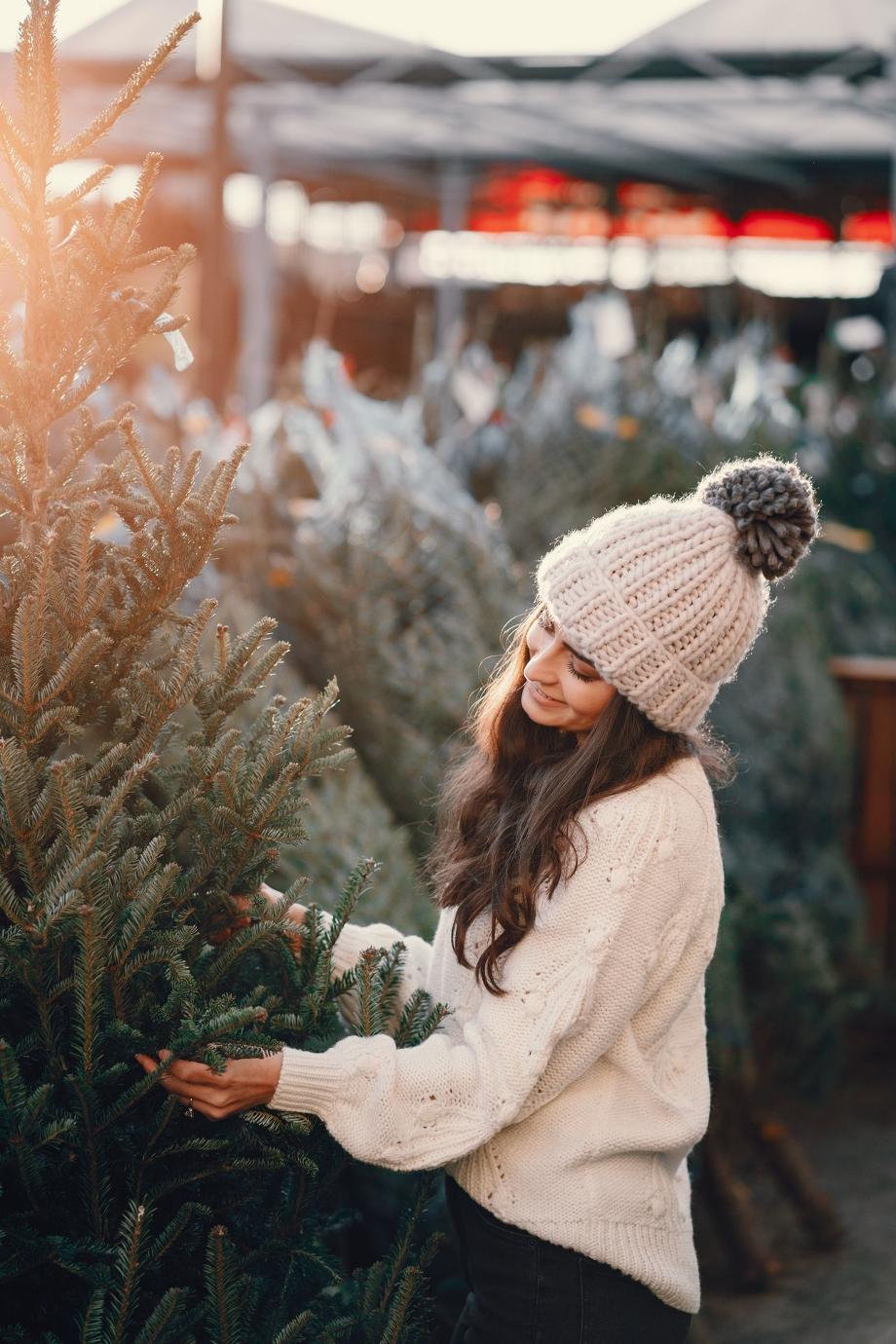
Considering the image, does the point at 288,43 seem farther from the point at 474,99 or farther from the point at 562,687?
the point at 562,687

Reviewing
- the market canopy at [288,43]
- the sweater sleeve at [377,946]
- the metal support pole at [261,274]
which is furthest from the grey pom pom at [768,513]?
the market canopy at [288,43]

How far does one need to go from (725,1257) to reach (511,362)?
48.5 ft

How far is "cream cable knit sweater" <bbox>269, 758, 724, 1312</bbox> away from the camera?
5.52ft

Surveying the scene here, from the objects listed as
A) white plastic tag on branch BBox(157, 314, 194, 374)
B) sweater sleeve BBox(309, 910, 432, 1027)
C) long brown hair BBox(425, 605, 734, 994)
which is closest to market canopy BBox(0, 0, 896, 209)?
white plastic tag on branch BBox(157, 314, 194, 374)

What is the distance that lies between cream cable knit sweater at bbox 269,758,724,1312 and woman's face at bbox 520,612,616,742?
5.1 inches

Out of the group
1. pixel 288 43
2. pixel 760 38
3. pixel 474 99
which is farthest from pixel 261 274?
pixel 760 38

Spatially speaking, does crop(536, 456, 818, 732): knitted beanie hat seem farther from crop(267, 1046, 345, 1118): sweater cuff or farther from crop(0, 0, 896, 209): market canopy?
crop(0, 0, 896, 209): market canopy

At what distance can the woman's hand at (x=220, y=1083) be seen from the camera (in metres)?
1.52

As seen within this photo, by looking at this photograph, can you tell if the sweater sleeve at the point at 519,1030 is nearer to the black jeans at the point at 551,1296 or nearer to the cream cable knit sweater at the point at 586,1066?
the cream cable knit sweater at the point at 586,1066

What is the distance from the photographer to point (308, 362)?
5398mm

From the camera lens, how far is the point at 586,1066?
5.76ft

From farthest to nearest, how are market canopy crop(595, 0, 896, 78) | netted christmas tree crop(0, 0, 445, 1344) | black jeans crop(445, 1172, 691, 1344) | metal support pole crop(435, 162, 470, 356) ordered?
metal support pole crop(435, 162, 470, 356) < market canopy crop(595, 0, 896, 78) < black jeans crop(445, 1172, 691, 1344) < netted christmas tree crop(0, 0, 445, 1344)

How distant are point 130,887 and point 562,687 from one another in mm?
649

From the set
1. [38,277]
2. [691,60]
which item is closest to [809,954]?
[38,277]
